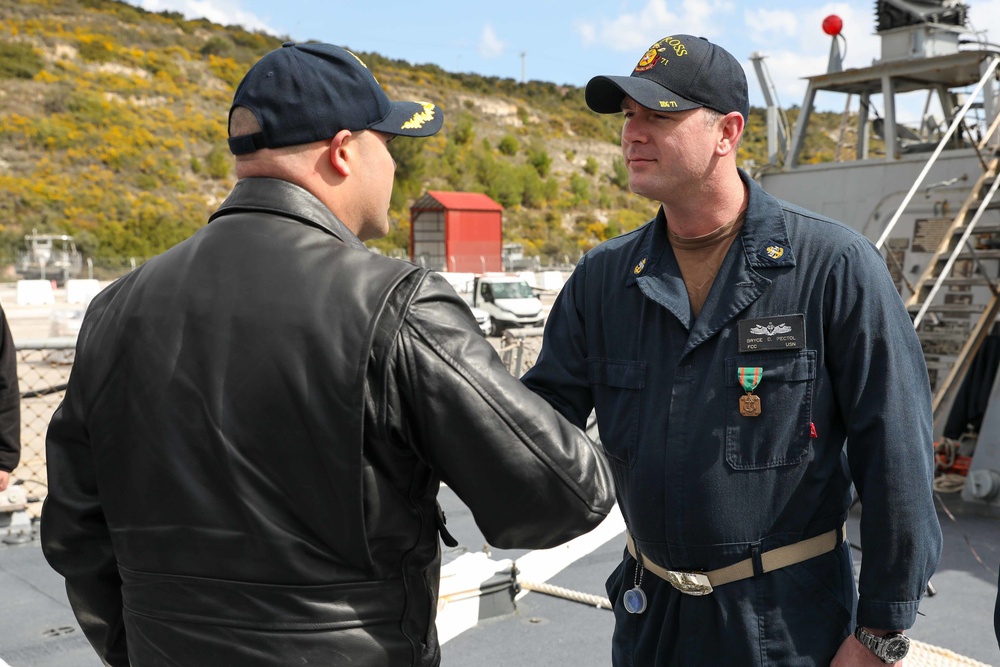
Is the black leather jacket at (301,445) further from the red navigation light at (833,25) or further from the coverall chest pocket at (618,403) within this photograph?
the red navigation light at (833,25)

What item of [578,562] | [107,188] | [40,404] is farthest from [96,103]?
[578,562]

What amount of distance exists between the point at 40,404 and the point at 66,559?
1403 cm

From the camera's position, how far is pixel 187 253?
1649 millimetres

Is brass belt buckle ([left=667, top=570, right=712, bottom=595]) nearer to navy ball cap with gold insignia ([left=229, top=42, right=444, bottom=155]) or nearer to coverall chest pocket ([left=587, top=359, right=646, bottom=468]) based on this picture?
coverall chest pocket ([left=587, top=359, right=646, bottom=468])

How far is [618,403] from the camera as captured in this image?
2.35m

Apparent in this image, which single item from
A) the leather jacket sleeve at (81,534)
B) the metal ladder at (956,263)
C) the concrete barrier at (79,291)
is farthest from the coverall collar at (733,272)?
the concrete barrier at (79,291)

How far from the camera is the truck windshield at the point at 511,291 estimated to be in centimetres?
2391

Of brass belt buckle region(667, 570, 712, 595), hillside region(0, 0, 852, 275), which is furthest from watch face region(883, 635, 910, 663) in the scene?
hillside region(0, 0, 852, 275)

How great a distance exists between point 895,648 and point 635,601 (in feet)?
1.90

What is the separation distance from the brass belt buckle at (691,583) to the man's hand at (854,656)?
309 millimetres

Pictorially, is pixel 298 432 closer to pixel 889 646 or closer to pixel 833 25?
pixel 889 646

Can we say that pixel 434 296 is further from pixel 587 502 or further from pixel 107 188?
pixel 107 188

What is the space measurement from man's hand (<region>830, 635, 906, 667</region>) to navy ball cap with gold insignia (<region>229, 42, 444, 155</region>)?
4.72ft

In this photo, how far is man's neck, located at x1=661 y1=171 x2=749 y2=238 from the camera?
233 centimetres
